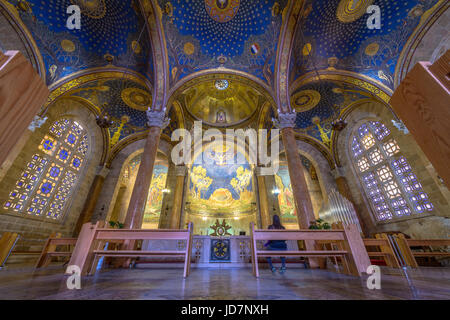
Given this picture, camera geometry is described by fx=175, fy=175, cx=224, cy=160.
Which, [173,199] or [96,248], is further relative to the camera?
[173,199]

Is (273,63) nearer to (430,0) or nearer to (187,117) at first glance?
(430,0)

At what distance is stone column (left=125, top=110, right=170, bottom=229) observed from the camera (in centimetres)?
587

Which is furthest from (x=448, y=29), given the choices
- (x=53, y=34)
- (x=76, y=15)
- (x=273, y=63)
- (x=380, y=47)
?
(x=53, y=34)

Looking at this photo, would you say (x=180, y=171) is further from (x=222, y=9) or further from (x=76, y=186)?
(x=222, y=9)

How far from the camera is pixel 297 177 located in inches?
261

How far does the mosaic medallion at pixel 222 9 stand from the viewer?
8.06 metres

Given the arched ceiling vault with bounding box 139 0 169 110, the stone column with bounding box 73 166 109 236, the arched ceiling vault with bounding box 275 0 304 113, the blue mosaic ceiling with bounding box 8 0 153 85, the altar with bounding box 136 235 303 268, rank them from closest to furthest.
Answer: the altar with bounding box 136 235 303 268 → the blue mosaic ceiling with bounding box 8 0 153 85 → the arched ceiling vault with bounding box 139 0 169 110 → the arched ceiling vault with bounding box 275 0 304 113 → the stone column with bounding box 73 166 109 236

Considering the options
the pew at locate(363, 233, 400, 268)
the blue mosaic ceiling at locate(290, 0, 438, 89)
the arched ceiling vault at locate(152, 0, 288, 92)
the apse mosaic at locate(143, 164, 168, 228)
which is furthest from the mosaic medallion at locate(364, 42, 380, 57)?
the apse mosaic at locate(143, 164, 168, 228)

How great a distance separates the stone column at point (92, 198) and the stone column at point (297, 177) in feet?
35.8

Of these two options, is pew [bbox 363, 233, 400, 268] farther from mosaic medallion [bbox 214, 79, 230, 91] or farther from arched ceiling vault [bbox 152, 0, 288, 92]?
mosaic medallion [bbox 214, 79, 230, 91]

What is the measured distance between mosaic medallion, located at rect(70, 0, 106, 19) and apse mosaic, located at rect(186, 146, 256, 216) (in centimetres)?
1103

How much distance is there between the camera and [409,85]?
1.29m

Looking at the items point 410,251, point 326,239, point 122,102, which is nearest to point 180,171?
point 122,102
